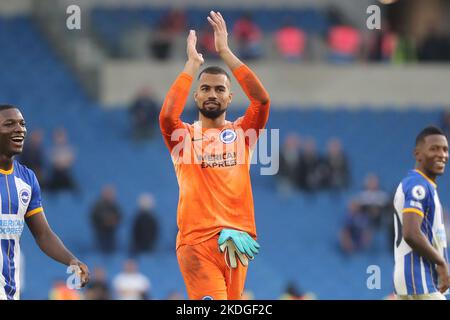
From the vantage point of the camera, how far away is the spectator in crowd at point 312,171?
2538 centimetres

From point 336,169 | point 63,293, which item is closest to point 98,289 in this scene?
point 63,293

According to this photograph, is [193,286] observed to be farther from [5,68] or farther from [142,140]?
[5,68]

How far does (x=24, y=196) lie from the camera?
387 inches

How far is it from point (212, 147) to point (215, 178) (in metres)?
0.27

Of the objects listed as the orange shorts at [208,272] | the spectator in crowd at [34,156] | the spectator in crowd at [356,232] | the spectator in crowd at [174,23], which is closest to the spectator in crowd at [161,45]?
the spectator in crowd at [174,23]

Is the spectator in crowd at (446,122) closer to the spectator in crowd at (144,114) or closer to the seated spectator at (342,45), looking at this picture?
the seated spectator at (342,45)

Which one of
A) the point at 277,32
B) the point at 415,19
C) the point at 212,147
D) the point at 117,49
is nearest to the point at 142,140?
the point at 117,49

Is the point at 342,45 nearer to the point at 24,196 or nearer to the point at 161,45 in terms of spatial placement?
the point at 161,45

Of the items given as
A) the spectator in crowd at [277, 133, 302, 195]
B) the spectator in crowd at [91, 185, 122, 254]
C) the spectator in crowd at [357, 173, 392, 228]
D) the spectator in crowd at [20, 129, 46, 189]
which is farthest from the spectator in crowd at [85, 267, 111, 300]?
the spectator in crowd at [277, 133, 302, 195]

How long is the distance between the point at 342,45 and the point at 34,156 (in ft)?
31.4

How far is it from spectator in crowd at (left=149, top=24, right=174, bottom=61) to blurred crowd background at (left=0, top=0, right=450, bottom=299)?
0.12 feet

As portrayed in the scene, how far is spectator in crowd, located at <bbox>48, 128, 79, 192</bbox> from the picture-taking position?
23.9 metres

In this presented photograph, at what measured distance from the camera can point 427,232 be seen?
34.7ft

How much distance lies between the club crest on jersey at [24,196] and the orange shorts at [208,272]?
4.42 ft
